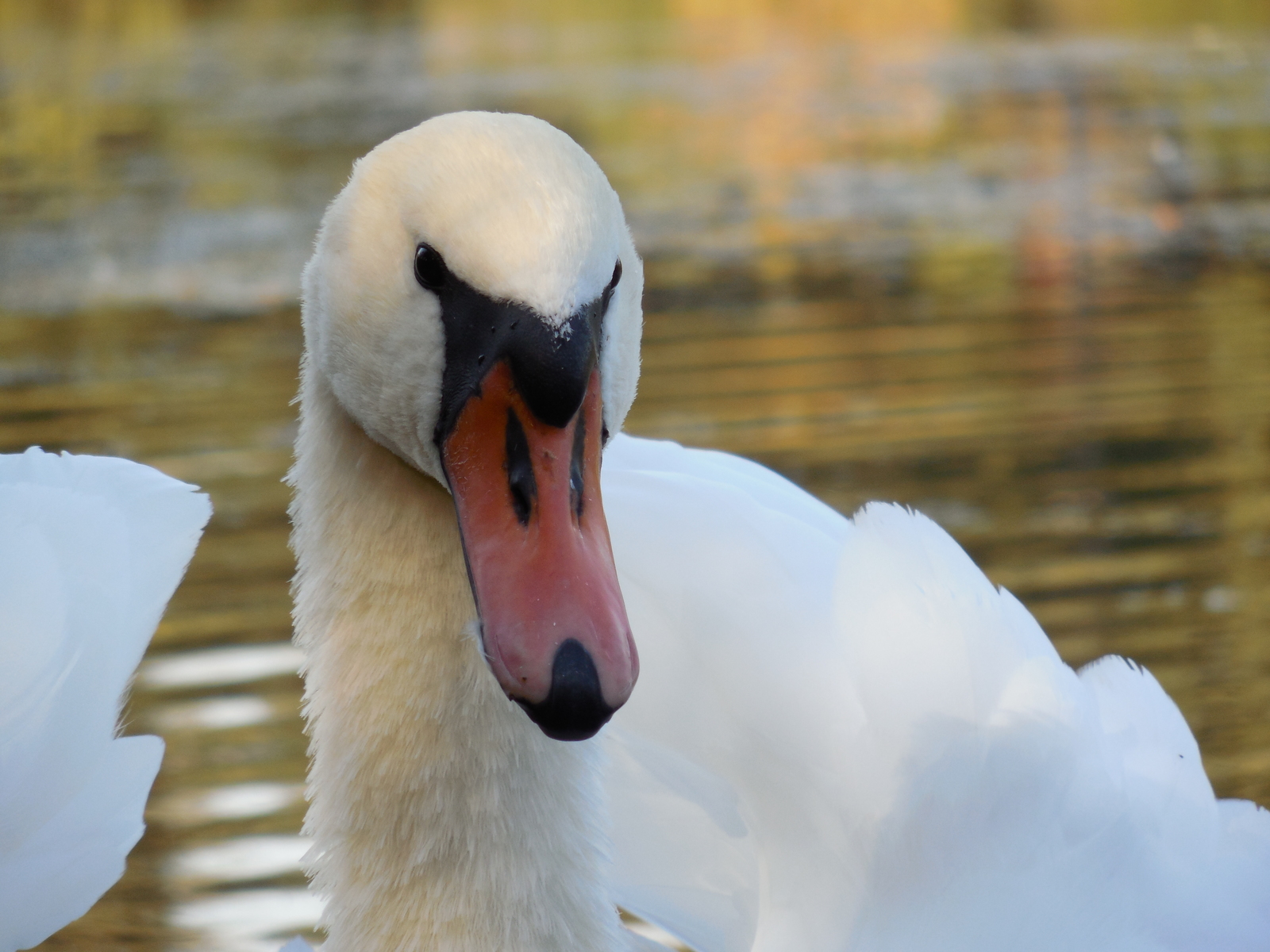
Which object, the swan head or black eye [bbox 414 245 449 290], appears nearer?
the swan head

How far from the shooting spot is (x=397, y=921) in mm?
2141

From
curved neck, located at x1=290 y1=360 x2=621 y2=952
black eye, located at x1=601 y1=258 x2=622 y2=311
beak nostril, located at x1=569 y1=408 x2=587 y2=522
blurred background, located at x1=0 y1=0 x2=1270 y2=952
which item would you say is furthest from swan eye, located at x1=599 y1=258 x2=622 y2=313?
blurred background, located at x1=0 y1=0 x2=1270 y2=952

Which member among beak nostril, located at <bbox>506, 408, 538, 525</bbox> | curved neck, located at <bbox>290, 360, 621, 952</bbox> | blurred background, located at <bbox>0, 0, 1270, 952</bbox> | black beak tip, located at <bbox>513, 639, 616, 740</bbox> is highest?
beak nostril, located at <bbox>506, 408, 538, 525</bbox>

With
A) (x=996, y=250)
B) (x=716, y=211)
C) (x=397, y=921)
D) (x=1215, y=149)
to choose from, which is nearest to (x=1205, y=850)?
(x=397, y=921)

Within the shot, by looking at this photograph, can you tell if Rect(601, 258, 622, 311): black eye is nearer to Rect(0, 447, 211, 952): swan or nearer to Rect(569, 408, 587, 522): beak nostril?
Rect(569, 408, 587, 522): beak nostril

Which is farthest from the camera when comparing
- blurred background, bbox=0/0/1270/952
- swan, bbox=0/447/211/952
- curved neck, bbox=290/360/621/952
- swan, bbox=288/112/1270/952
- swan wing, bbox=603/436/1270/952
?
blurred background, bbox=0/0/1270/952

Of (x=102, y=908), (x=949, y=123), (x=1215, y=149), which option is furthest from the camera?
(x=949, y=123)

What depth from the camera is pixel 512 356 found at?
1.74 meters

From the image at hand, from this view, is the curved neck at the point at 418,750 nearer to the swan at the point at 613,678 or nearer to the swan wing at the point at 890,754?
the swan at the point at 613,678

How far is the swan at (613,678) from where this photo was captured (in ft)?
5.72

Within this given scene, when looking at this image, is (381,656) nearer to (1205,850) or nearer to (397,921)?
(397,921)

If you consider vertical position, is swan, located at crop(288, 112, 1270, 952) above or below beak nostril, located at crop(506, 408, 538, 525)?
below

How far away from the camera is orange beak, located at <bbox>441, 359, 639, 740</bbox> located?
1.62 metres

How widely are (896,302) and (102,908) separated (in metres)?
5.40
